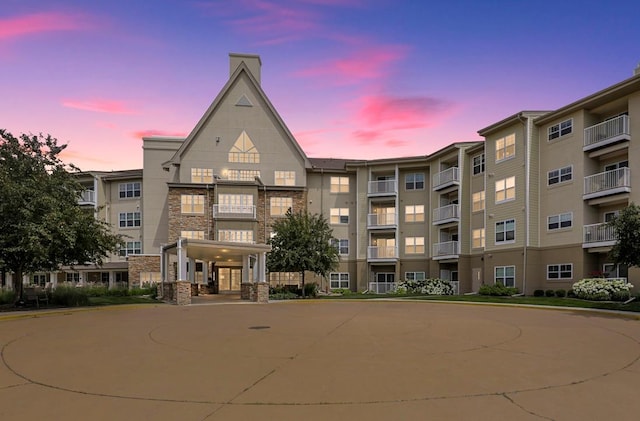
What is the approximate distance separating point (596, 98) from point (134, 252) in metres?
39.1

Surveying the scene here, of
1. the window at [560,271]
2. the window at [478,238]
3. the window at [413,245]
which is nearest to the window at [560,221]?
the window at [560,271]

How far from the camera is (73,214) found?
22484 mm

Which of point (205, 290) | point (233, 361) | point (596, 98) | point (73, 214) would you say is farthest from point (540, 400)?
point (205, 290)

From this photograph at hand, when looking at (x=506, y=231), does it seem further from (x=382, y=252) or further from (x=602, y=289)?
(x=382, y=252)

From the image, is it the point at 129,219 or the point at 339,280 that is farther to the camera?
the point at 129,219

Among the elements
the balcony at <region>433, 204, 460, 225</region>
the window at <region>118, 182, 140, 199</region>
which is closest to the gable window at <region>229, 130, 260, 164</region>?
the window at <region>118, 182, 140, 199</region>

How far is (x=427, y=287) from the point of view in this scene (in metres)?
36.5

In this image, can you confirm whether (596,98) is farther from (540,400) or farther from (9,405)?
(9,405)

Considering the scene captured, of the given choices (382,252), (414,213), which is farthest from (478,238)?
(382,252)

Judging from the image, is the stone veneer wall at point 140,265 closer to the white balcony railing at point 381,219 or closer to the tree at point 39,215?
the tree at point 39,215

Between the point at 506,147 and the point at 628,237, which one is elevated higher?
the point at 506,147

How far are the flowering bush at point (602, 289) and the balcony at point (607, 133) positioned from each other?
806 centimetres

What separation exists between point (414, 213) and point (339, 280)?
9.23m

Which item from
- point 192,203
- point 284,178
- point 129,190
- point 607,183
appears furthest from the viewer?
point 129,190
